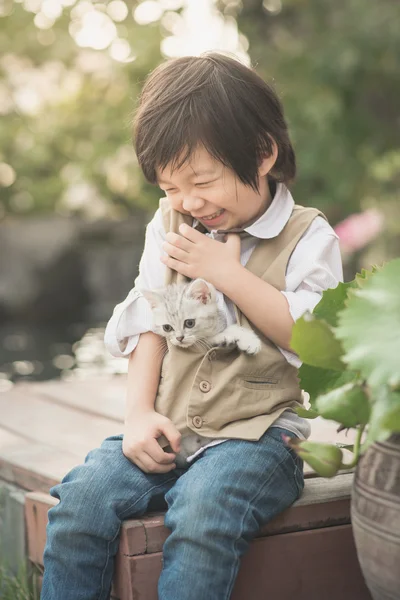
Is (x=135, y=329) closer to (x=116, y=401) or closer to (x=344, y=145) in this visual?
(x=116, y=401)

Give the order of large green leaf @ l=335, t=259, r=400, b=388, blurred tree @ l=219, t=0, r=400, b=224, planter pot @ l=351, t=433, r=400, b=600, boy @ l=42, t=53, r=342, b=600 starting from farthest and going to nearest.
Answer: blurred tree @ l=219, t=0, r=400, b=224 → boy @ l=42, t=53, r=342, b=600 → planter pot @ l=351, t=433, r=400, b=600 → large green leaf @ l=335, t=259, r=400, b=388

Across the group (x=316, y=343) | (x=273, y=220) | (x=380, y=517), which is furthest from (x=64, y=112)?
(x=380, y=517)

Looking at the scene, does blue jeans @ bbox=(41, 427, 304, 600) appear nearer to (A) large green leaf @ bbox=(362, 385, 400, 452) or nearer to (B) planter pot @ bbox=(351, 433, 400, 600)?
(B) planter pot @ bbox=(351, 433, 400, 600)

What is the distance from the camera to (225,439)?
1766 mm

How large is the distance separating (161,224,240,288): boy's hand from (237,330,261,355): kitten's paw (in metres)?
0.12

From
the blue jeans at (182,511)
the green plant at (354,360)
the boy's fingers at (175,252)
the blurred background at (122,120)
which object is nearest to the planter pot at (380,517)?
the green plant at (354,360)

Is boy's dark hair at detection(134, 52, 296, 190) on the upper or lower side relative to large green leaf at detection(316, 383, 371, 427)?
upper

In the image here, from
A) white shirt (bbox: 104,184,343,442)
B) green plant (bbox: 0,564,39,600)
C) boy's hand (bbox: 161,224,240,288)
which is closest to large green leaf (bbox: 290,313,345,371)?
white shirt (bbox: 104,184,343,442)

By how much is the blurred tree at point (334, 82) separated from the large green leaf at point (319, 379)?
7.67 meters

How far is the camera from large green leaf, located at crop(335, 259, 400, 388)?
1.22 m

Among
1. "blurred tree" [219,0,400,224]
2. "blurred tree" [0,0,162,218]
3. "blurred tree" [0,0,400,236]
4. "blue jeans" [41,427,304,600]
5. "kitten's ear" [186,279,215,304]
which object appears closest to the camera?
"blue jeans" [41,427,304,600]

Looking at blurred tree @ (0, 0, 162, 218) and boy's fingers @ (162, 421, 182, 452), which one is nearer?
boy's fingers @ (162, 421, 182, 452)

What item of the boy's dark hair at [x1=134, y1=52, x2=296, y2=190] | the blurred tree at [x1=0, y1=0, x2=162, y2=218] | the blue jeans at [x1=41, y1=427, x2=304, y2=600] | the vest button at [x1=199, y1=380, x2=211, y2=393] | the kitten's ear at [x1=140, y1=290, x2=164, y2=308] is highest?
the boy's dark hair at [x1=134, y1=52, x2=296, y2=190]

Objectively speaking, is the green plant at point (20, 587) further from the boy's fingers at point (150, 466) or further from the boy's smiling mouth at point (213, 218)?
the boy's smiling mouth at point (213, 218)
